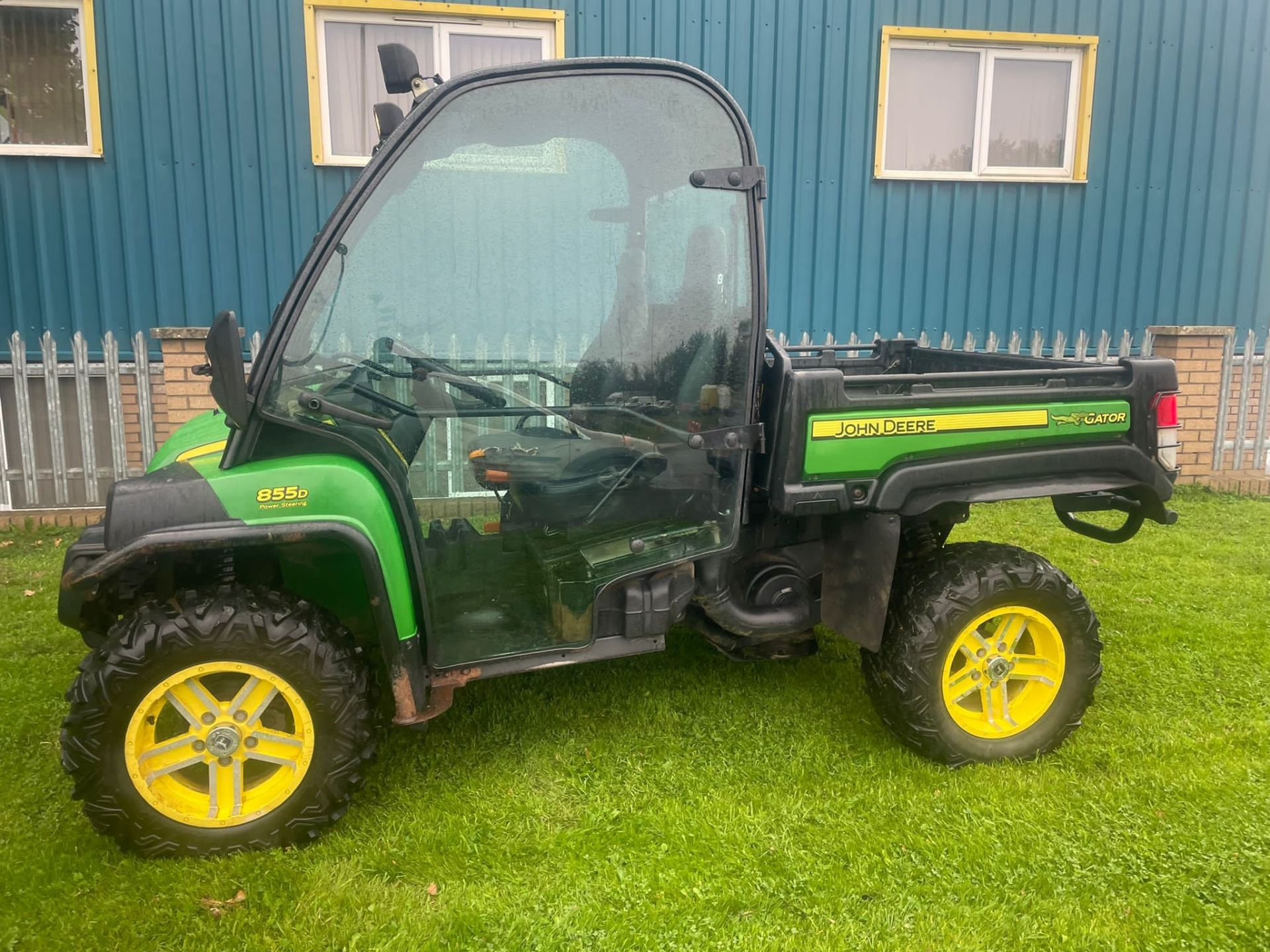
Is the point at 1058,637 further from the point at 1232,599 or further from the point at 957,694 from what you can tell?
the point at 1232,599

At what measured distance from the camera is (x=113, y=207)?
283 inches

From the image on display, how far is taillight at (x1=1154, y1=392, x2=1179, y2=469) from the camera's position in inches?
131

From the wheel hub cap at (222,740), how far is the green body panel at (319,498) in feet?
1.84

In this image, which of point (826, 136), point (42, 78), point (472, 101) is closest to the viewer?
point (472, 101)

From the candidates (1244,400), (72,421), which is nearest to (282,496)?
(72,421)

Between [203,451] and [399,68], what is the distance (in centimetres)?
133

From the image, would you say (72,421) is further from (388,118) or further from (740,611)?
(740,611)

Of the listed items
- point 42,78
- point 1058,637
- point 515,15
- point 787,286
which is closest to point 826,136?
point 787,286

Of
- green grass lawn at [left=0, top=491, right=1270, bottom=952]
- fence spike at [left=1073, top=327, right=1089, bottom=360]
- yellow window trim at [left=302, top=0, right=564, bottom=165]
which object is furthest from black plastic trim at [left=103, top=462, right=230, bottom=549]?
fence spike at [left=1073, top=327, right=1089, bottom=360]

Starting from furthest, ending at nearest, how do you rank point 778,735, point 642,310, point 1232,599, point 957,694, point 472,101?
point 1232,599 → point 778,735 → point 957,694 → point 642,310 → point 472,101

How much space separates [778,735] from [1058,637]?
3.52 ft

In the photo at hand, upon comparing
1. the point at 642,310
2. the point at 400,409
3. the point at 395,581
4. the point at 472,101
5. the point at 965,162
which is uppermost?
the point at 965,162

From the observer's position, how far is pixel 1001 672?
10.7 feet

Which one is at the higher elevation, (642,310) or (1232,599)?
(642,310)
